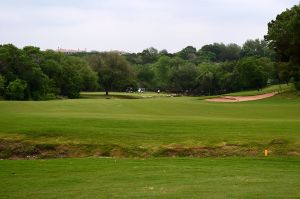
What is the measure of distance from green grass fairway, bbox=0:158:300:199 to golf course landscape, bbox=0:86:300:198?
0.02m

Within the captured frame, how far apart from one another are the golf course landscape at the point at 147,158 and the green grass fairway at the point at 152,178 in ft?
0.08

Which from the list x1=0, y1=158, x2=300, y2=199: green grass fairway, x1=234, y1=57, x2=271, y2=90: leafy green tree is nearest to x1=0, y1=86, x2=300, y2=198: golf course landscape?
x1=0, y1=158, x2=300, y2=199: green grass fairway

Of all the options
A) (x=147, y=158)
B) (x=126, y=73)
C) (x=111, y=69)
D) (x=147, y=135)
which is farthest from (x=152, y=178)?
(x=111, y=69)

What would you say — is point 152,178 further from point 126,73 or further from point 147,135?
point 126,73

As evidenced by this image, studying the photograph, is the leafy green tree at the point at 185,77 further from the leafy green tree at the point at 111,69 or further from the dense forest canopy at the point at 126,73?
the leafy green tree at the point at 111,69

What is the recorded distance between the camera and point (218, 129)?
2408cm

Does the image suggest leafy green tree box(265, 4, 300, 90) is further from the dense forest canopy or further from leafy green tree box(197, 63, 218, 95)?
leafy green tree box(197, 63, 218, 95)

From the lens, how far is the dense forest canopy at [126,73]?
193ft

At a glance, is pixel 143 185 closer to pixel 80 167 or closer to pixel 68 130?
pixel 80 167

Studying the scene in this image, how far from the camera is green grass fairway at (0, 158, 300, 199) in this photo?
36.2ft

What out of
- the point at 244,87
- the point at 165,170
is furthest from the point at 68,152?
the point at 244,87

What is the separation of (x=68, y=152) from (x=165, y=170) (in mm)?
7696

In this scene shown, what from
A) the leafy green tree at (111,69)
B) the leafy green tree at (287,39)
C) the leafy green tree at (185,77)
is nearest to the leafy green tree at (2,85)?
the leafy green tree at (111,69)

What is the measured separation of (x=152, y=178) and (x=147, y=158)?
19.3ft
